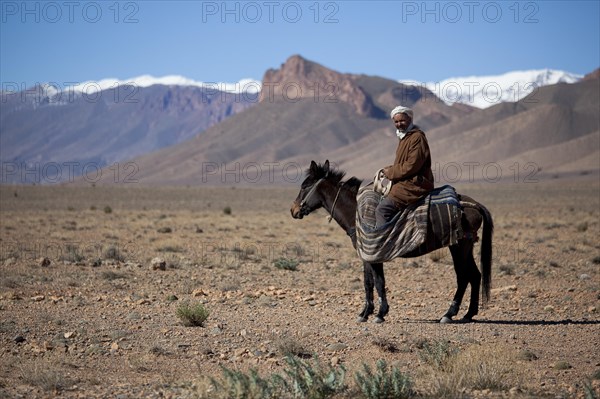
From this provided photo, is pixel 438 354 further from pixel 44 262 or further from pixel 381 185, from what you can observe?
pixel 44 262

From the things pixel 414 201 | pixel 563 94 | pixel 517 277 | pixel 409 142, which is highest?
pixel 563 94

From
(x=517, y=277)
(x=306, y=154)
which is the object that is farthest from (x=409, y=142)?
(x=306, y=154)

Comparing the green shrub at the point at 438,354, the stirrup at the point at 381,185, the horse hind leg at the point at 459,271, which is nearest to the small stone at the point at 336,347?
the green shrub at the point at 438,354

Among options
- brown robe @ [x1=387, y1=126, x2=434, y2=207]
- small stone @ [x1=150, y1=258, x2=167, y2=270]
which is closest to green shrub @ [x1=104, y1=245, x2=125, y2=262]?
small stone @ [x1=150, y1=258, x2=167, y2=270]

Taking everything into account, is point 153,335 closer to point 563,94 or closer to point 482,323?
point 482,323

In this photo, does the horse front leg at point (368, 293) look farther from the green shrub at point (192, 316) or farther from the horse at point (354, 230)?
the green shrub at point (192, 316)

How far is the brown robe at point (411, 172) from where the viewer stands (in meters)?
9.94

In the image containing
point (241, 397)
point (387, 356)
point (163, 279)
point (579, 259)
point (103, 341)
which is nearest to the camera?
point (241, 397)

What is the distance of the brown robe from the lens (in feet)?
32.6

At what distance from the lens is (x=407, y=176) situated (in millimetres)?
10016

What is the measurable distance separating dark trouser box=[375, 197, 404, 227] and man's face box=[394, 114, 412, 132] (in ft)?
3.49

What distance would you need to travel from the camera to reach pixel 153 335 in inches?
373

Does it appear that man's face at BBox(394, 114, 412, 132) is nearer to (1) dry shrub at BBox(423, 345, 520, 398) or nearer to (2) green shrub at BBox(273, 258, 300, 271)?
(1) dry shrub at BBox(423, 345, 520, 398)

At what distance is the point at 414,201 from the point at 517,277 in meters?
7.10
